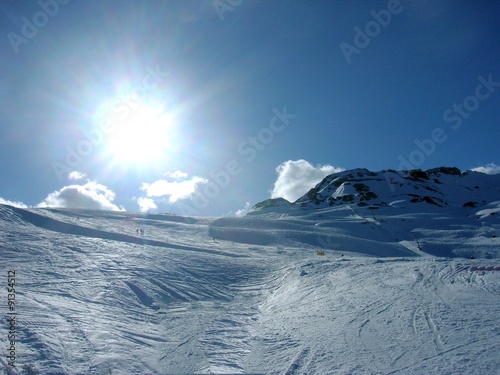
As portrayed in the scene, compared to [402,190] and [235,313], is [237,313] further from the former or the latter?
[402,190]

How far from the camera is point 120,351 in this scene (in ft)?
23.8

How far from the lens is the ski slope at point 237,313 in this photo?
6.64 metres

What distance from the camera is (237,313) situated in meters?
10.9

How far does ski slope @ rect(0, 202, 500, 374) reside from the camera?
261 inches

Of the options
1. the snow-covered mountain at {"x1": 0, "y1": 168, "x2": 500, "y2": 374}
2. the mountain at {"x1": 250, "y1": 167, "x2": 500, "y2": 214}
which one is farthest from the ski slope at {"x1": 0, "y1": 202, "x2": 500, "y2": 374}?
the mountain at {"x1": 250, "y1": 167, "x2": 500, "y2": 214}

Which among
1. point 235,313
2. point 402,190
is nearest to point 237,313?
point 235,313

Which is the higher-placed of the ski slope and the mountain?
the mountain

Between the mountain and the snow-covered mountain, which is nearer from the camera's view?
the snow-covered mountain

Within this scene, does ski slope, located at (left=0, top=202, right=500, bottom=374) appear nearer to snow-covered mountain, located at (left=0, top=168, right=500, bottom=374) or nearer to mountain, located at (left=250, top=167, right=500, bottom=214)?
snow-covered mountain, located at (left=0, top=168, right=500, bottom=374)

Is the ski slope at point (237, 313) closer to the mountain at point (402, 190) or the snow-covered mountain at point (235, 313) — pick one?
the snow-covered mountain at point (235, 313)

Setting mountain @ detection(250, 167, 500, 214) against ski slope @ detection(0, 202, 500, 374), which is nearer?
ski slope @ detection(0, 202, 500, 374)

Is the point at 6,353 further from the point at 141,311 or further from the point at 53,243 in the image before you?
the point at 53,243

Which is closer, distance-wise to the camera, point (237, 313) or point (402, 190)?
point (237, 313)

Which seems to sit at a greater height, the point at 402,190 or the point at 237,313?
the point at 402,190
